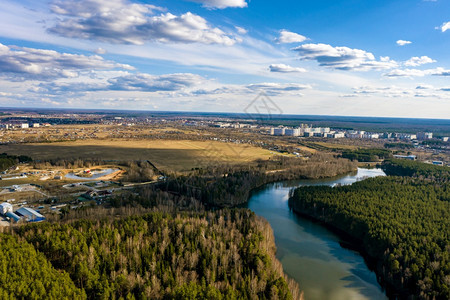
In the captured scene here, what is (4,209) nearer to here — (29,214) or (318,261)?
(29,214)

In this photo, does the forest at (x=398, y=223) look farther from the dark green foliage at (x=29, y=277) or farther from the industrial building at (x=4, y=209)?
the industrial building at (x=4, y=209)

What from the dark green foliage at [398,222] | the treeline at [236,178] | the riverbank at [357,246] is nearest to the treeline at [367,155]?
the treeline at [236,178]

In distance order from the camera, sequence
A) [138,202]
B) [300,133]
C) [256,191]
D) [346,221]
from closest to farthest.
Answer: [346,221], [138,202], [256,191], [300,133]

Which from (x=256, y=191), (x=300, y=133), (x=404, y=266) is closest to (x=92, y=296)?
(x=404, y=266)

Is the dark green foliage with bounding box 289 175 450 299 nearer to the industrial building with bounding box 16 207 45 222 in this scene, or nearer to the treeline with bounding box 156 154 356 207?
the treeline with bounding box 156 154 356 207

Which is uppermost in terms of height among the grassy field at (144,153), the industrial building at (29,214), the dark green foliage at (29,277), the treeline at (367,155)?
the treeline at (367,155)

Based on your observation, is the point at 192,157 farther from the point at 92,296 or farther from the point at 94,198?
the point at 92,296
